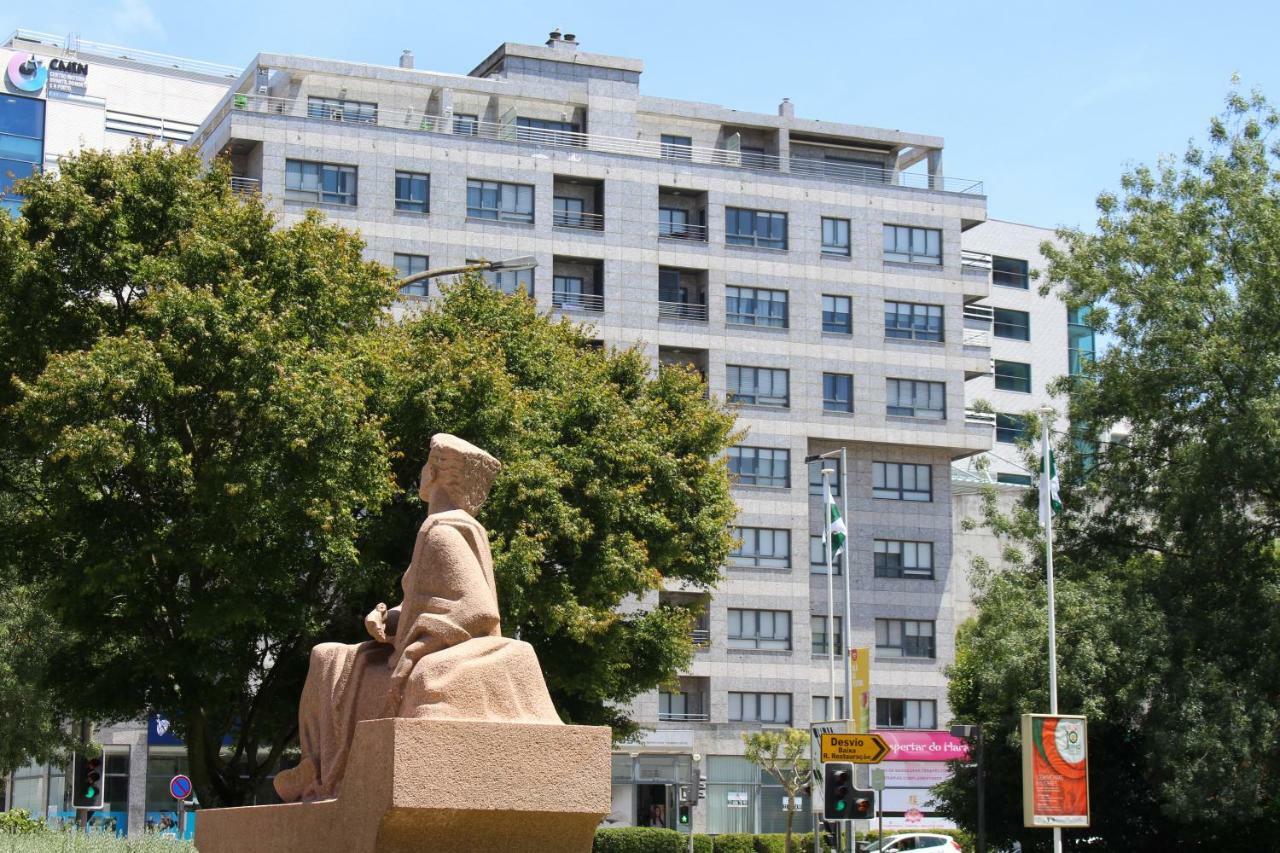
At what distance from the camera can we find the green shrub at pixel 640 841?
53.5 meters

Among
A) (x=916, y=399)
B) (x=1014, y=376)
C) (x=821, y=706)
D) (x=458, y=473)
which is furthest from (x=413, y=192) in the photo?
(x=458, y=473)

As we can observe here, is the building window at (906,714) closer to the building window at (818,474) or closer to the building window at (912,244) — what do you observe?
the building window at (818,474)

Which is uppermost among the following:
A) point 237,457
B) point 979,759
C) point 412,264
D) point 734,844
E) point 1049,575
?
point 412,264

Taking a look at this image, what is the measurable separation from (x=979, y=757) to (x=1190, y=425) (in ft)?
32.0

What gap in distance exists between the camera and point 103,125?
75125 mm

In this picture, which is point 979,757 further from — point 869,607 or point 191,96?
point 191,96

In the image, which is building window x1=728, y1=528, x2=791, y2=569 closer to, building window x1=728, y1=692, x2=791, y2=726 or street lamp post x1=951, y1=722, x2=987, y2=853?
building window x1=728, y1=692, x2=791, y2=726

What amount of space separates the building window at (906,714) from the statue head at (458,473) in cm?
5399

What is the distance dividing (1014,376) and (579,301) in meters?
30.6

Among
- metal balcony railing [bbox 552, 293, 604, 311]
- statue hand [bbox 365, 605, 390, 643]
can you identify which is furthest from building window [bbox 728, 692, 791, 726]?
statue hand [bbox 365, 605, 390, 643]

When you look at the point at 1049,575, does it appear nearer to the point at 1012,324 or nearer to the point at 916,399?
the point at 916,399

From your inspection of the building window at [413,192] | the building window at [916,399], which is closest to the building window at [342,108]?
the building window at [413,192]

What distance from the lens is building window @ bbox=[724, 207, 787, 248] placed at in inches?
2611

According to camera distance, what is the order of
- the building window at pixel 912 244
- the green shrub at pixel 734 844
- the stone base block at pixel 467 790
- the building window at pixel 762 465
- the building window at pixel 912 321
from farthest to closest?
the building window at pixel 912 244 → the building window at pixel 912 321 → the building window at pixel 762 465 → the green shrub at pixel 734 844 → the stone base block at pixel 467 790
